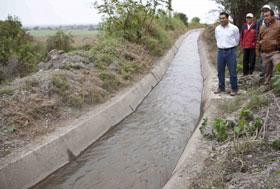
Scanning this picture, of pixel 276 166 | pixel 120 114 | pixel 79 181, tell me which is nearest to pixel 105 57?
pixel 120 114

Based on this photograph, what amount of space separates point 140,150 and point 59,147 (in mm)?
1645

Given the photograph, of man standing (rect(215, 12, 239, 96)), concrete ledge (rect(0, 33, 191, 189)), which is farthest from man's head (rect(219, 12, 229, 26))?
concrete ledge (rect(0, 33, 191, 189))

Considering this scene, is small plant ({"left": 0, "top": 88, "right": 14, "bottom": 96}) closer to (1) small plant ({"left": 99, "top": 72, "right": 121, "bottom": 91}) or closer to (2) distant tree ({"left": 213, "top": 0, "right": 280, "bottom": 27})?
(1) small plant ({"left": 99, "top": 72, "right": 121, "bottom": 91})

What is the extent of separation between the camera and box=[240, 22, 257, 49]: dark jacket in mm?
9008

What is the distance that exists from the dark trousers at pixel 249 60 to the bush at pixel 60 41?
1394cm

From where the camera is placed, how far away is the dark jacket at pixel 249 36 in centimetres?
901

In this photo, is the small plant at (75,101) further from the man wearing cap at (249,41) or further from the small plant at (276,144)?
the small plant at (276,144)

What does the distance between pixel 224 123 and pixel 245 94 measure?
2262 mm

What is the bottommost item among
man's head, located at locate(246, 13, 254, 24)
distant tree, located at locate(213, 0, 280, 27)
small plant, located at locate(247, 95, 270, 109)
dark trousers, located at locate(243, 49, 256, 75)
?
small plant, located at locate(247, 95, 270, 109)

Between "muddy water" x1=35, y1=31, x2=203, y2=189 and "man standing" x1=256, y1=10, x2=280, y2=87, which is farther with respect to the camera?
"man standing" x1=256, y1=10, x2=280, y2=87

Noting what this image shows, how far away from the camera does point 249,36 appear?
9109 millimetres

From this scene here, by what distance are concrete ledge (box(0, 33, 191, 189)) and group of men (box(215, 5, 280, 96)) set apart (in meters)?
2.78

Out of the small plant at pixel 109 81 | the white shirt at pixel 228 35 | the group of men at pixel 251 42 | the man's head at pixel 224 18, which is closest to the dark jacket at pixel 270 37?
the group of men at pixel 251 42

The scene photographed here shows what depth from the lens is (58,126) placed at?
25.1ft
